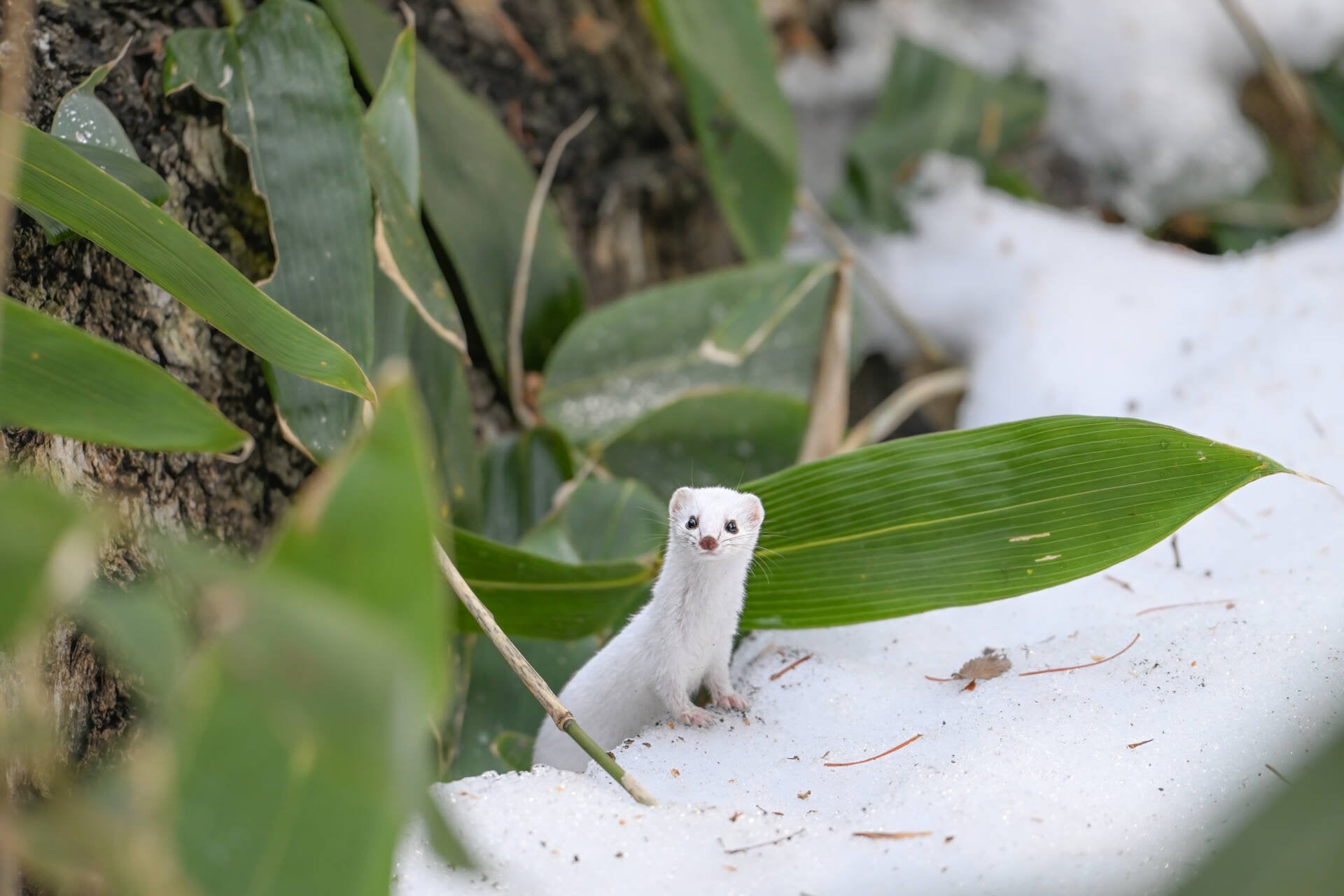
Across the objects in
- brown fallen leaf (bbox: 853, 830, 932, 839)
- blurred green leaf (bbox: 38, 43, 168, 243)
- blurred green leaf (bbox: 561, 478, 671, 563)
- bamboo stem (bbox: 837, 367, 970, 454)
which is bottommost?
bamboo stem (bbox: 837, 367, 970, 454)

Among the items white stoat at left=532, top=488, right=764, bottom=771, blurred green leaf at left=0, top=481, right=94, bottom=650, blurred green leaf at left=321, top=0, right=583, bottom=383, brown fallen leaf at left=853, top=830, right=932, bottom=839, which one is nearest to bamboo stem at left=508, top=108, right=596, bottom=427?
blurred green leaf at left=321, top=0, right=583, bottom=383

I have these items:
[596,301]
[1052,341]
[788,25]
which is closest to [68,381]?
[596,301]

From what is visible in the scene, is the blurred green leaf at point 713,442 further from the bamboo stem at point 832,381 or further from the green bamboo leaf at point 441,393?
the green bamboo leaf at point 441,393

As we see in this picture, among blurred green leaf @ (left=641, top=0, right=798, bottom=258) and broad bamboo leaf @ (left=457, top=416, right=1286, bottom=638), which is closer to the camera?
broad bamboo leaf @ (left=457, top=416, right=1286, bottom=638)

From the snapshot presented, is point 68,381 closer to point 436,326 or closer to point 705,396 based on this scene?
point 436,326

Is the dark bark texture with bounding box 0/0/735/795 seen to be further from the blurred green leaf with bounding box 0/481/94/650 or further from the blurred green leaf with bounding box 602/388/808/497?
the blurred green leaf with bounding box 0/481/94/650

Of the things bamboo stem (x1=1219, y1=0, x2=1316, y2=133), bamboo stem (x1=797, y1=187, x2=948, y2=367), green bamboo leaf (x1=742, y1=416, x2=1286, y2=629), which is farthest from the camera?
bamboo stem (x1=1219, y1=0, x2=1316, y2=133)

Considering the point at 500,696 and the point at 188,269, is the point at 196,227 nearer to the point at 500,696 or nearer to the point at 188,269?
the point at 188,269
